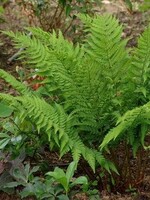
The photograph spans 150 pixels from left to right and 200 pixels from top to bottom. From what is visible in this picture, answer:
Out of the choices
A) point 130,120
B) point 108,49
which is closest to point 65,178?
point 130,120

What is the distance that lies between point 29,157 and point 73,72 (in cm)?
74

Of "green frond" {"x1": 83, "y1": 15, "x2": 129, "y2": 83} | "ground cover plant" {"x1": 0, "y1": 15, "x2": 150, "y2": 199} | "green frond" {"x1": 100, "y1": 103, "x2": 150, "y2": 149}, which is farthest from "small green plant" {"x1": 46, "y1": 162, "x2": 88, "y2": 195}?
"green frond" {"x1": 83, "y1": 15, "x2": 129, "y2": 83}

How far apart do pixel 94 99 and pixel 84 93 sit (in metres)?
0.06

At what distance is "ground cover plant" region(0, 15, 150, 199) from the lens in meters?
2.74

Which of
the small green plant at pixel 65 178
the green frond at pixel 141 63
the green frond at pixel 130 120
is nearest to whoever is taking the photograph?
the green frond at pixel 130 120

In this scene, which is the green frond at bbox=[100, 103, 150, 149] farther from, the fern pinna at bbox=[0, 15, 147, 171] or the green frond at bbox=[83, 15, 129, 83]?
the green frond at bbox=[83, 15, 129, 83]

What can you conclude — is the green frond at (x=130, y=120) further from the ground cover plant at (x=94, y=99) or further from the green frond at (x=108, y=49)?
the green frond at (x=108, y=49)

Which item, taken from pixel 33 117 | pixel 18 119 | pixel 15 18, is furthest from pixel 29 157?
pixel 15 18

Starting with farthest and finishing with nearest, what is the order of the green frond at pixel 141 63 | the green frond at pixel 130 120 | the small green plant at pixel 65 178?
the green frond at pixel 141 63
the small green plant at pixel 65 178
the green frond at pixel 130 120

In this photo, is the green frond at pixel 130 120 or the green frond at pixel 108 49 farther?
the green frond at pixel 108 49

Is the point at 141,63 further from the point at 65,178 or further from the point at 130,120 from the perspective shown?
the point at 65,178

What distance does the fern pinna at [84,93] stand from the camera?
2742mm

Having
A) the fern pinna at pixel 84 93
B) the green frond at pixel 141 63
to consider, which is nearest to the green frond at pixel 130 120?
the fern pinna at pixel 84 93

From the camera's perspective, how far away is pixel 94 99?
2826mm
